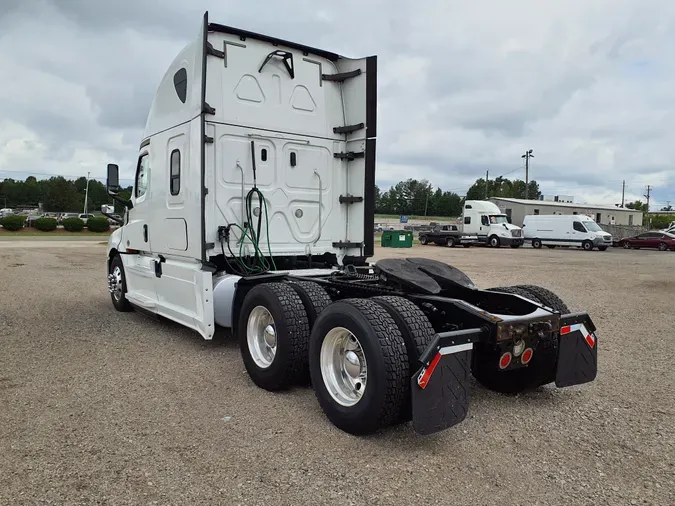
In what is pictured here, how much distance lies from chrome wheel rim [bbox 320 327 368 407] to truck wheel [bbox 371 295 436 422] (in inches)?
13.4

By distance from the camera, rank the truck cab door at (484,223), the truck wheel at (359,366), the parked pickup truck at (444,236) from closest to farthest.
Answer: the truck wheel at (359,366) < the parked pickup truck at (444,236) < the truck cab door at (484,223)

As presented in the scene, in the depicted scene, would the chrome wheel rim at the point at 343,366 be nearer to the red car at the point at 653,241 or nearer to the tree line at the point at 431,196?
the red car at the point at 653,241

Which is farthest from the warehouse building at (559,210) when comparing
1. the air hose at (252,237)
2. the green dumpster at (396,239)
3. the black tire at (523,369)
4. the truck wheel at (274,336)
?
the truck wheel at (274,336)

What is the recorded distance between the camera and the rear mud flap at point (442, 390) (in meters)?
3.40

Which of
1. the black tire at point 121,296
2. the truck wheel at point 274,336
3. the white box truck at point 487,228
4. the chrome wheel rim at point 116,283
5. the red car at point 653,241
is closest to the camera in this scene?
the truck wheel at point 274,336

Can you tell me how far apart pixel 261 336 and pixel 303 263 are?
1954mm

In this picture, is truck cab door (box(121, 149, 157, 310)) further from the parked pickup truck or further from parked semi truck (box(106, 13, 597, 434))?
the parked pickup truck

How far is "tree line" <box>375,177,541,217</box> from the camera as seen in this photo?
106 meters

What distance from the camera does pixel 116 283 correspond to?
8.43 metres

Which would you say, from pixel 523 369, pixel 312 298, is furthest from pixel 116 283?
pixel 523 369

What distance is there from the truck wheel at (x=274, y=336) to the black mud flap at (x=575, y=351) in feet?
6.78

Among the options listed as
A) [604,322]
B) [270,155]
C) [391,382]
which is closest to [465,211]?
[604,322]

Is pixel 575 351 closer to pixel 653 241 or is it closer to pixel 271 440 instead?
pixel 271 440

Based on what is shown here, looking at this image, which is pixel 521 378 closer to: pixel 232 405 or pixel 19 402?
pixel 232 405
